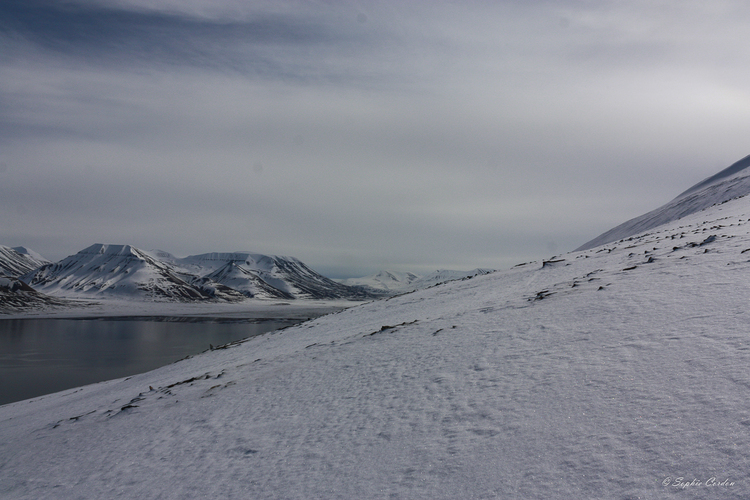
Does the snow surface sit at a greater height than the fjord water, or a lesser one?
greater

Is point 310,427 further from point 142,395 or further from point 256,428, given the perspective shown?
point 142,395

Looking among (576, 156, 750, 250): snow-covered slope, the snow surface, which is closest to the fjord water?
the snow surface

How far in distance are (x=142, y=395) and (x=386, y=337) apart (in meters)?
7.56

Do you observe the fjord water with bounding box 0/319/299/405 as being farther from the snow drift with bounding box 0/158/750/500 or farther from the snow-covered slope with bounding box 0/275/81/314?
the snow-covered slope with bounding box 0/275/81/314

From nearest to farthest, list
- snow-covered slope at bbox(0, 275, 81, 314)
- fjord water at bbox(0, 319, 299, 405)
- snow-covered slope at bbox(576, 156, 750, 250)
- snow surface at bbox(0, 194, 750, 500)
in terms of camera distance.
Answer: snow surface at bbox(0, 194, 750, 500) < fjord water at bbox(0, 319, 299, 405) < snow-covered slope at bbox(576, 156, 750, 250) < snow-covered slope at bbox(0, 275, 81, 314)

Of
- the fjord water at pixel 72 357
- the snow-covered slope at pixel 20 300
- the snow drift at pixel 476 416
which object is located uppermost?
the snow-covered slope at pixel 20 300

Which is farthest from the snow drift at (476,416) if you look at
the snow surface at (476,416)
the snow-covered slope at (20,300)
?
the snow-covered slope at (20,300)

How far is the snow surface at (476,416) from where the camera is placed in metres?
4.84

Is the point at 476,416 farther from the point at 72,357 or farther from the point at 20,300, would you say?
the point at 20,300

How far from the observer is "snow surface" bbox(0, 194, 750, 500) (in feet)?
→ 15.9

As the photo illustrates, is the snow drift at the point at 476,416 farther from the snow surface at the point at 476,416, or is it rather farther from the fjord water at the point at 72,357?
the fjord water at the point at 72,357

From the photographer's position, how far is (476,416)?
6.41 meters

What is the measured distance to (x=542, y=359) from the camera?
7785 millimetres

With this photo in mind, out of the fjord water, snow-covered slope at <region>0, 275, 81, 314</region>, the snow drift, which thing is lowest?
the fjord water
